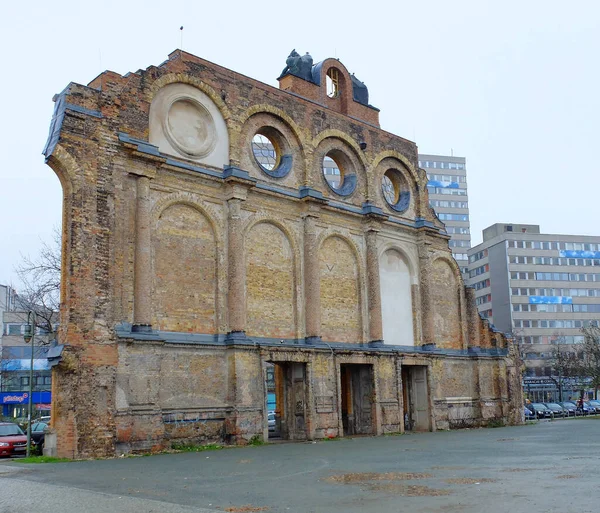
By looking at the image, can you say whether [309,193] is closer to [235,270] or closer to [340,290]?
[340,290]

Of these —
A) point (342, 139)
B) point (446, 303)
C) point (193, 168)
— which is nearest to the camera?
point (193, 168)

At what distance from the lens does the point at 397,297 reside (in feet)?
101

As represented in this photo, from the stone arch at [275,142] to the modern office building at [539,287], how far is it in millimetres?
65073

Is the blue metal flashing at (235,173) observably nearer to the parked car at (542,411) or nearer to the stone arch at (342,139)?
the stone arch at (342,139)

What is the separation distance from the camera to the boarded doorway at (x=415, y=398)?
99.7ft

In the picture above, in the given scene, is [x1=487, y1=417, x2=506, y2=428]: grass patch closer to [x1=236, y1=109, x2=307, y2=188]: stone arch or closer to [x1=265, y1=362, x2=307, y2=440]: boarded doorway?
[x1=265, y1=362, x2=307, y2=440]: boarded doorway

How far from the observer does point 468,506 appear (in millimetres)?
8812

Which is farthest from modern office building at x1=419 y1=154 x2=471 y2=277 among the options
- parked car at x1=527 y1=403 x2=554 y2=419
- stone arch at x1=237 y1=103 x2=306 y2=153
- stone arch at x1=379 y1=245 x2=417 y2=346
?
stone arch at x1=237 y1=103 x2=306 y2=153

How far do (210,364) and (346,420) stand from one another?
8.58 meters

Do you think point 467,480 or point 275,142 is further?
point 275,142

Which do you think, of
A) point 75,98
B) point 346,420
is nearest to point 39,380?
point 346,420

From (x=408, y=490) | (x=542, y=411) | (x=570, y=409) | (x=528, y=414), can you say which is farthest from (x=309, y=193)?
(x=570, y=409)

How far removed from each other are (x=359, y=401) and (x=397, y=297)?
16.7ft

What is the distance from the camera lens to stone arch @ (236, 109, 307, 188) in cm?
2542
